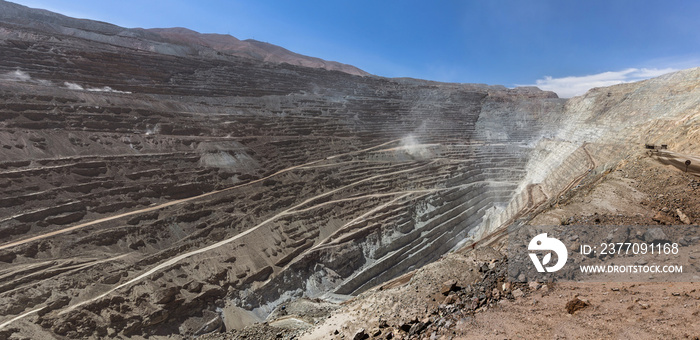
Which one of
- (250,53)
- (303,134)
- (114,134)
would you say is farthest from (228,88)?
(250,53)

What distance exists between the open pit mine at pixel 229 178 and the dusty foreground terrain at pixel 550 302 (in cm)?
335

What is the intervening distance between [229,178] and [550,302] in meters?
14.9

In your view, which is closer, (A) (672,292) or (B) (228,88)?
(A) (672,292)

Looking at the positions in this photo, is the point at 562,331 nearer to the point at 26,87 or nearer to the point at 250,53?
the point at 26,87

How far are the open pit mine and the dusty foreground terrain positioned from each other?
11.0ft

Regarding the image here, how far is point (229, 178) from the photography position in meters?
16.1

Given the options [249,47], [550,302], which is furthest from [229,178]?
[249,47]

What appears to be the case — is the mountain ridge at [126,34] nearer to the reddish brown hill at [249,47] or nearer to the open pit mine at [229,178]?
the reddish brown hill at [249,47]

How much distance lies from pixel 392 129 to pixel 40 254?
21851mm

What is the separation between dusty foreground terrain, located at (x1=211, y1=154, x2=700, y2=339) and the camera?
384 cm

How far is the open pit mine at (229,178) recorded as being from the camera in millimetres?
10766

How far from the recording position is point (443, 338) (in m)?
4.61

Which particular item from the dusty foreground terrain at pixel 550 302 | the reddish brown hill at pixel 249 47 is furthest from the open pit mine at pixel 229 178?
the reddish brown hill at pixel 249 47

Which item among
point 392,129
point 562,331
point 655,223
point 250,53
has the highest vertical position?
point 250,53
